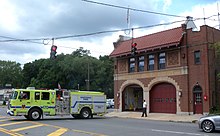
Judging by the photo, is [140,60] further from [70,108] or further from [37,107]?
[37,107]

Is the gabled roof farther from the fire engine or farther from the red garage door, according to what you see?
the fire engine

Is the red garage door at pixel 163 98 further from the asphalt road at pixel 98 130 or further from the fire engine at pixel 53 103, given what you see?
the asphalt road at pixel 98 130

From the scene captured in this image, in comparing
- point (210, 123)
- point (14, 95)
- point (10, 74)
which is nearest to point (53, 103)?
point (14, 95)

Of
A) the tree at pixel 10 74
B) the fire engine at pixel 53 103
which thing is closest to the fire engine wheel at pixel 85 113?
the fire engine at pixel 53 103

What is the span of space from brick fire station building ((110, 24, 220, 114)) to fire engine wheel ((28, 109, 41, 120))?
488 inches

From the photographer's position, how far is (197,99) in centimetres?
2803

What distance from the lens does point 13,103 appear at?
23.8 meters

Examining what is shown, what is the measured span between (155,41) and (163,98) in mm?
5925

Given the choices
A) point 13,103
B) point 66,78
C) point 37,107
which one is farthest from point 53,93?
point 66,78

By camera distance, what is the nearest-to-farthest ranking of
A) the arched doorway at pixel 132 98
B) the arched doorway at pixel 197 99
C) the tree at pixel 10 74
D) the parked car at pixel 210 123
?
the parked car at pixel 210 123, the arched doorway at pixel 197 99, the arched doorway at pixel 132 98, the tree at pixel 10 74

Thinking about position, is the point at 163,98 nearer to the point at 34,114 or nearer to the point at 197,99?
the point at 197,99

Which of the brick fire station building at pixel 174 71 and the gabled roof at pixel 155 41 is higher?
the gabled roof at pixel 155 41

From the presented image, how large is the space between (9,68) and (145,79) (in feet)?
294

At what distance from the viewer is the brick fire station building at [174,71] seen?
27.5m
